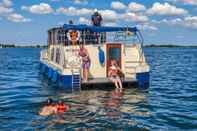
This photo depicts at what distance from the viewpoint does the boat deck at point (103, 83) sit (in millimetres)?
26541

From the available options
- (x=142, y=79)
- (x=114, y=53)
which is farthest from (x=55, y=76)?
(x=142, y=79)

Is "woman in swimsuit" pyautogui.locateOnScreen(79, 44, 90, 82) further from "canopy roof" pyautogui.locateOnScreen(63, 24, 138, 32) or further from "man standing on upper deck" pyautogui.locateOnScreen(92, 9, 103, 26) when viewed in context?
"man standing on upper deck" pyautogui.locateOnScreen(92, 9, 103, 26)

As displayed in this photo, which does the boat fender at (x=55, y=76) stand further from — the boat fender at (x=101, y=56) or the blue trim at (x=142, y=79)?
the blue trim at (x=142, y=79)

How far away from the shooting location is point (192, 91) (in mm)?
29219

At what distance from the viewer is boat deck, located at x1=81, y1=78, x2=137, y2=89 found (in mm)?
26541

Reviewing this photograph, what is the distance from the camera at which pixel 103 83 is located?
26.7 meters

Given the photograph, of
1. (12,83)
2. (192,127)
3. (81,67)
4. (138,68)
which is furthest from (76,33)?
(192,127)

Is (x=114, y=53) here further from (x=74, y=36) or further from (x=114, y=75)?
(x=74, y=36)

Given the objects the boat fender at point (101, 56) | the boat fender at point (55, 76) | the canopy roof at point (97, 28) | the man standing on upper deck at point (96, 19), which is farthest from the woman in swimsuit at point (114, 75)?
the man standing on upper deck at point (96, 19)

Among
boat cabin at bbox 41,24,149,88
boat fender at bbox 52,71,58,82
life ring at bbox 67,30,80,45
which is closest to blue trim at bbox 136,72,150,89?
boat cabin at bbox 41,24,149,88

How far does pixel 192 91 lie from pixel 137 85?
4.03 meters

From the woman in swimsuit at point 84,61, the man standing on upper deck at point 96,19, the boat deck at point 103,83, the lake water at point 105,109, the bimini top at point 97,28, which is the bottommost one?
the lake water at point 105,109

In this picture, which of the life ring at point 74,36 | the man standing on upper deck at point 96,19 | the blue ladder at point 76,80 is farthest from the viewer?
the man standing on upper deck at point 96,19

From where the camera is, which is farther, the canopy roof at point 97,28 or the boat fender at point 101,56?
the boat fender at point 101,56
